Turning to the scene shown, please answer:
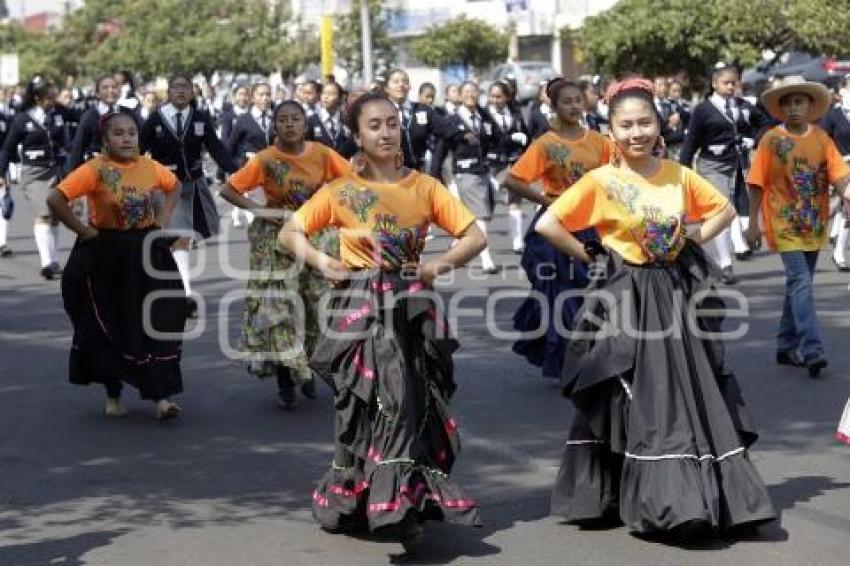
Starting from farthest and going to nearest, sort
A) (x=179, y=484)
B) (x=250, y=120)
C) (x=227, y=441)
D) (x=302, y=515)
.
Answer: (x=250, y=120) < (x=227, y=441) < (x=179, y=484) < (x=302, y=515)

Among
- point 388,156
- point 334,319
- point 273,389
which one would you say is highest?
point 388,156

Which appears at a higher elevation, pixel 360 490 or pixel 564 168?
pixel 564 168

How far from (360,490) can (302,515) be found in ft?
2.23

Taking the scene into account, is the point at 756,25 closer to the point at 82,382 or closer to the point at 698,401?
the point at 82,382

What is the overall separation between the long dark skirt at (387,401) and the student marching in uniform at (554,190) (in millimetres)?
3497

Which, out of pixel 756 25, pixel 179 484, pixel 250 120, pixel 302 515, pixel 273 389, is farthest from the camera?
pixel 756 25

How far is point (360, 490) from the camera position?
709 cm

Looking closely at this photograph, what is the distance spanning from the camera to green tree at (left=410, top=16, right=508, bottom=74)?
2192 inches

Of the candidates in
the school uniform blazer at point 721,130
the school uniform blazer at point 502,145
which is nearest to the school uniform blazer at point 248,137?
the school uniform blazer at point 502,145

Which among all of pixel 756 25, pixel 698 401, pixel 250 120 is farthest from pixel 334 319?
pixel 756 25

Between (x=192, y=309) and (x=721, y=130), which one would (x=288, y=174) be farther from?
(x=721, y=130)

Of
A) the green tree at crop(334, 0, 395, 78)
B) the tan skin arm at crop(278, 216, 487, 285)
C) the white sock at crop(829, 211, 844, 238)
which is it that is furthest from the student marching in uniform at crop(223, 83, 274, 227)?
the green tree at crop(334, 0, 395, 78)

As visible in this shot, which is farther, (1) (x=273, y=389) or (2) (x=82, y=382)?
(1) (x=273, y=389)

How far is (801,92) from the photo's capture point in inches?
420
